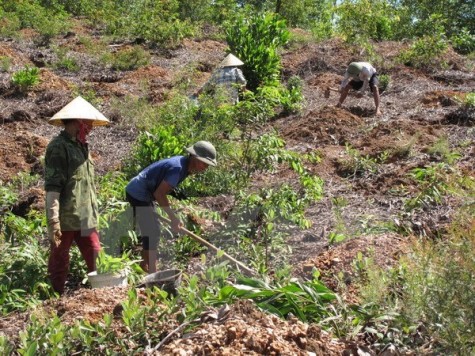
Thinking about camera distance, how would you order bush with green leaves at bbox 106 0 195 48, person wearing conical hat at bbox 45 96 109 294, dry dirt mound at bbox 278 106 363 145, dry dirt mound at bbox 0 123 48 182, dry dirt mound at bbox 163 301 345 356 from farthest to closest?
bush with green leaves at bbox 106 0 195 48
dry dirt mound at bbox 278 106 363 145
dry dirt mound at bbox 0 123 48 182
person wearing conical hat at bbox 45 96 109 294
dry dirt mound at bbox 163 301 345 356

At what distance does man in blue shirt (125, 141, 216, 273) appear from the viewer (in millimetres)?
4863

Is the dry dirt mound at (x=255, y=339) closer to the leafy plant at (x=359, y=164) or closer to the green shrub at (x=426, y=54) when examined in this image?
the leafy plant at (x=359, y=164)

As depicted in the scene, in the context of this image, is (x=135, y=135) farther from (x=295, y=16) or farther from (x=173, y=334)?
(x=295, y=16)

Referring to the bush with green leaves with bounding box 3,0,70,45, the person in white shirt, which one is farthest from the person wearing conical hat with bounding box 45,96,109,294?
the bush with green leaves with bounding box 3,0,70,45

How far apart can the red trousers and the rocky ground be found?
51cm

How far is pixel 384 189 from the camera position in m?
6.80

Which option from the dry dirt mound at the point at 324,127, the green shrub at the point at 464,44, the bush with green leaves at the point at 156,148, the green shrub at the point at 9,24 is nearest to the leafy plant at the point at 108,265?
the bush with green leaves at the point at 156,148

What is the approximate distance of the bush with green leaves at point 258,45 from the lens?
443 inches

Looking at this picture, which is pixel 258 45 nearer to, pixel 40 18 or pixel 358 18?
pixel 358 18

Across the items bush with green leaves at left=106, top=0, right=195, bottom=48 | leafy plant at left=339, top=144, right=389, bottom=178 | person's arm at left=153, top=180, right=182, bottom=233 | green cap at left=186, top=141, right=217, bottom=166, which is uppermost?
bush with green leaves at left=106, top=0, right=195, bottom=48

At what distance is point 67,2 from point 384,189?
17.9 metres

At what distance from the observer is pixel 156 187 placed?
16.6 feet

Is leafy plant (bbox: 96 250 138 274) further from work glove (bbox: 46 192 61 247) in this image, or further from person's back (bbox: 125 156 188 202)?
person's back (bbox: 125 156 188 202)

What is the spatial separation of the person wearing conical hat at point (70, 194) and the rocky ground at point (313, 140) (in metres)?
0.53
